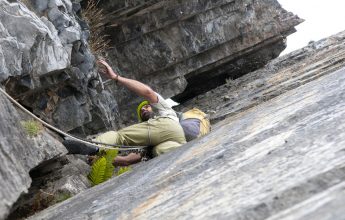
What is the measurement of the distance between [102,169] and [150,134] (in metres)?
1.16

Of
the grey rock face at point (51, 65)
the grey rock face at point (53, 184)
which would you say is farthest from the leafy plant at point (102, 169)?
the grey rock face at point (51, 65)

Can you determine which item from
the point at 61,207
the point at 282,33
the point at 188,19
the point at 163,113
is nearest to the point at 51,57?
the point at 163,113

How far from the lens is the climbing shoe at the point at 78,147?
761 cm

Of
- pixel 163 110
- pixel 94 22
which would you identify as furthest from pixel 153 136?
pixel 94 22

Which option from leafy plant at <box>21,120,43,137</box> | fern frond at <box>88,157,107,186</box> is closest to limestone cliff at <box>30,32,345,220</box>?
leafy plant at <box>21,120,43,137</box>

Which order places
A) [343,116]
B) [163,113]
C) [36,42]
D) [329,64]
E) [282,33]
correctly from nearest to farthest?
[343,116] < [36,42] < [163,113] < [329,64] < [282,33]

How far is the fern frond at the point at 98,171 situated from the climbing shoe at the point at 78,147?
0.34m

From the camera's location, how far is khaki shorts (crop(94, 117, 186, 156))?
26.5ft

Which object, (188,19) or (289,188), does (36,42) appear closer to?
(289,188)

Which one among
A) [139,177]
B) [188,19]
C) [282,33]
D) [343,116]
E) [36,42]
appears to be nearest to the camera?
[343,116]

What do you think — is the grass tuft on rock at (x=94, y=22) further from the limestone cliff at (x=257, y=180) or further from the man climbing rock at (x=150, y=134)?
the limestone cliff at (x=257, y=180)

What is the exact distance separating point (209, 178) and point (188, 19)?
522 inches

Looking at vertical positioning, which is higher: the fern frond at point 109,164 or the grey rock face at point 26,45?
the grey rock face at point 26,45

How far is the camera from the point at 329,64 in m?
10.6
